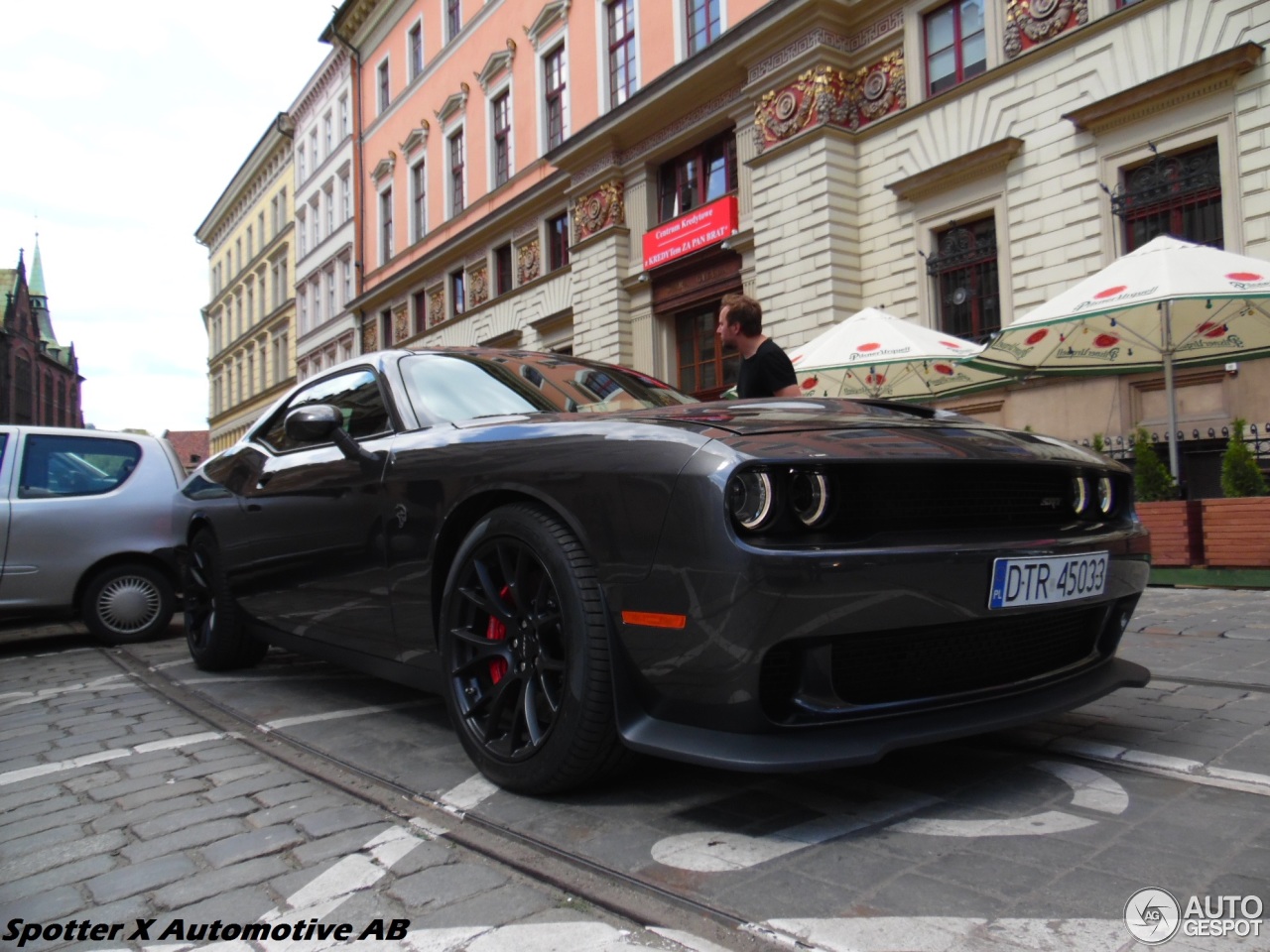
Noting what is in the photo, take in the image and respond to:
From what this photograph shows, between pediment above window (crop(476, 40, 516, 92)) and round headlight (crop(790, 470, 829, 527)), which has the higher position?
pediment above window (crop(476, 40, 516, 92))

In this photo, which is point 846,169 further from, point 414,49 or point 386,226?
point 386,226

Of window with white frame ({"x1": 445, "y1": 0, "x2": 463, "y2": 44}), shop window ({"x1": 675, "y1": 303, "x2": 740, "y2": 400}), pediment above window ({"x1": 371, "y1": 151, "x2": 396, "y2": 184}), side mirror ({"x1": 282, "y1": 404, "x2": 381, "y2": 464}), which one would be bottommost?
side mirror ({"x1": 282, "y1": 404, "x2": 381, "y2": 464})

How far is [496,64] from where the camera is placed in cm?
2498

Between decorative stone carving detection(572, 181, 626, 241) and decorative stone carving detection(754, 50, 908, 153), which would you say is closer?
decorative stone carving detection(754, 50, 908, 153)

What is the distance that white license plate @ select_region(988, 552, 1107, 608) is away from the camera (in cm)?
214

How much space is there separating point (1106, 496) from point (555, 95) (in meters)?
22.5

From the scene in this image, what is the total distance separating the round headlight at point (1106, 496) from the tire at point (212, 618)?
3.66 metres

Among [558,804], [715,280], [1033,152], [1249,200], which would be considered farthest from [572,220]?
[558,804]

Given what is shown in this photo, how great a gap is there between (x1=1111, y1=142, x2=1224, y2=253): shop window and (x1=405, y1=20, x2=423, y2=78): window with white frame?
79.3 ft

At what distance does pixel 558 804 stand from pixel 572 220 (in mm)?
20152

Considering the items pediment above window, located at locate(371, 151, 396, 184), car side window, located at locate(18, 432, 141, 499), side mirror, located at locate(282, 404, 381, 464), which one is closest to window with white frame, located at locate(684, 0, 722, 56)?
car side window, located at locate(18, 432, 141, 499)

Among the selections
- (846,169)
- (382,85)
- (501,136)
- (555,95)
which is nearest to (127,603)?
(846,169)

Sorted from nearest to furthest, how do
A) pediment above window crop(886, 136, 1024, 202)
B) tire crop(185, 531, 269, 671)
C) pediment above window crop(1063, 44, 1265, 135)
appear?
tire crop(185, 531, 269, 671) → pediment above window crop(1063, 44, 1265, 135) → pediment above window crop(886, 136, 1024, 202)

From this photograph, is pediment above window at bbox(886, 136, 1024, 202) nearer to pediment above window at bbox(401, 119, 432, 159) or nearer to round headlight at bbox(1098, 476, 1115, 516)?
round headlight at bbox(1098, 476, 1115, 516)
